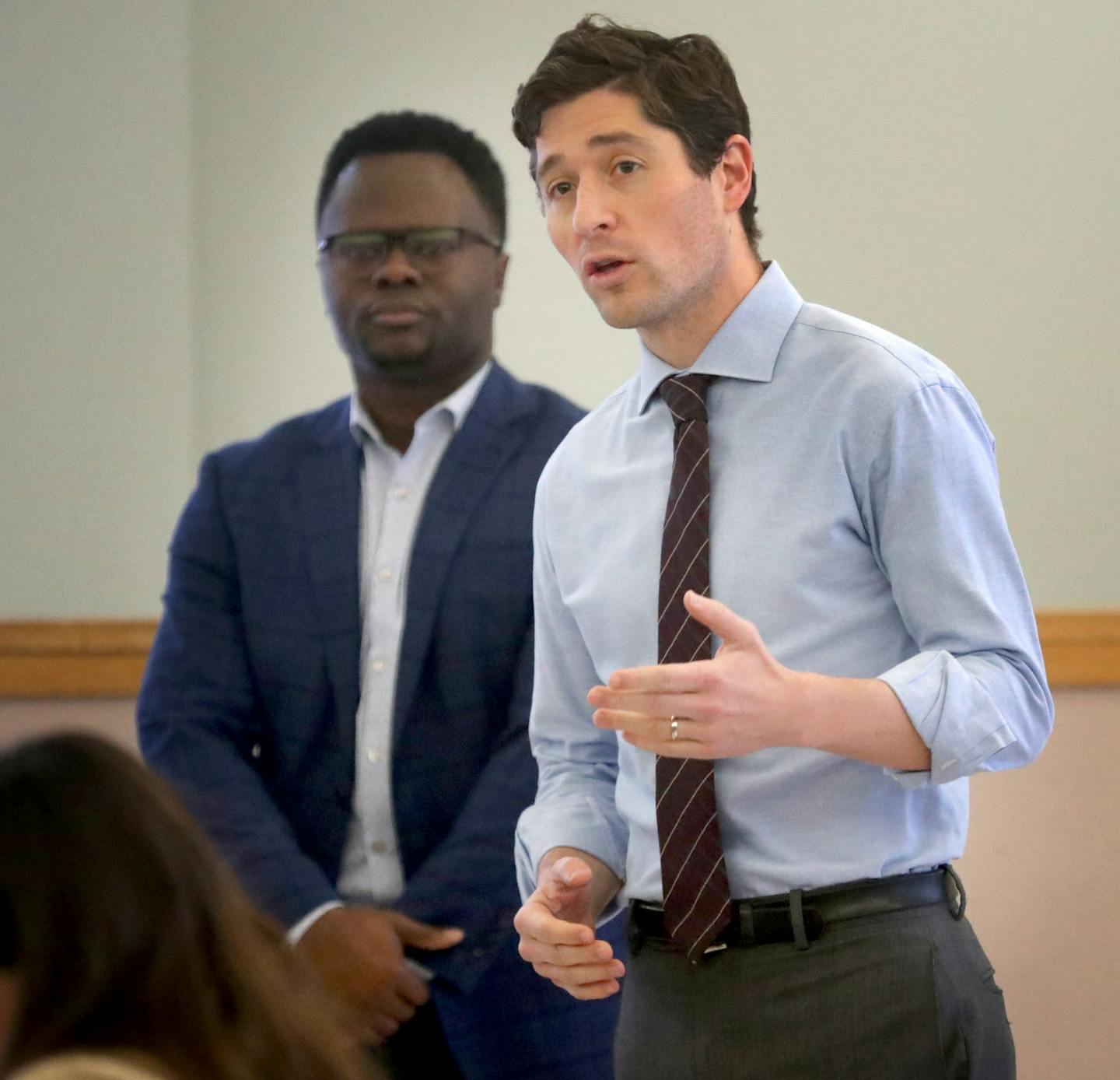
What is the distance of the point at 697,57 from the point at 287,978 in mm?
1248

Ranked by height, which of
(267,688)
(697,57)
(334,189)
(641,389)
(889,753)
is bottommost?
(267,688)

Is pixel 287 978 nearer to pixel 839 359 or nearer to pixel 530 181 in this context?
pixel 839 359

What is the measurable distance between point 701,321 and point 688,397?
3.8 inches

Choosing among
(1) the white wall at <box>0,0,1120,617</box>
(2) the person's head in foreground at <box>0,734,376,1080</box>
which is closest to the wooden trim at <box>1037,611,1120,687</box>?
(1) the white wall at <box>0,0,1120,617</box>

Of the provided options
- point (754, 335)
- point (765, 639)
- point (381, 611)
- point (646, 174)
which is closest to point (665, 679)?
point (765, 639)

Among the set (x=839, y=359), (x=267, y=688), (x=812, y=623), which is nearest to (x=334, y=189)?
(x=267, y=688)

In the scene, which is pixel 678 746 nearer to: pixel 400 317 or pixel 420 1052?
pixel 420 1052

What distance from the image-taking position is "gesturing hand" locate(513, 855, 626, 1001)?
1445mm

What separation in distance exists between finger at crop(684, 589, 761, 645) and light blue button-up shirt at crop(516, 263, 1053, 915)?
178 millimetres

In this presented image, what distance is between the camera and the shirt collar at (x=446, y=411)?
216 cm

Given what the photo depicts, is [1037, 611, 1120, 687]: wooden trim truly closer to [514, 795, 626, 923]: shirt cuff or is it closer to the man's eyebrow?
[514, 795, 626, 923]: shirt cuff

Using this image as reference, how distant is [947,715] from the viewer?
4.34 feet

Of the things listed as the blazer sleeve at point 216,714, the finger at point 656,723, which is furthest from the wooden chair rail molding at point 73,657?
the finger at point 656,723

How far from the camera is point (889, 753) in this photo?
1337 millimetres
